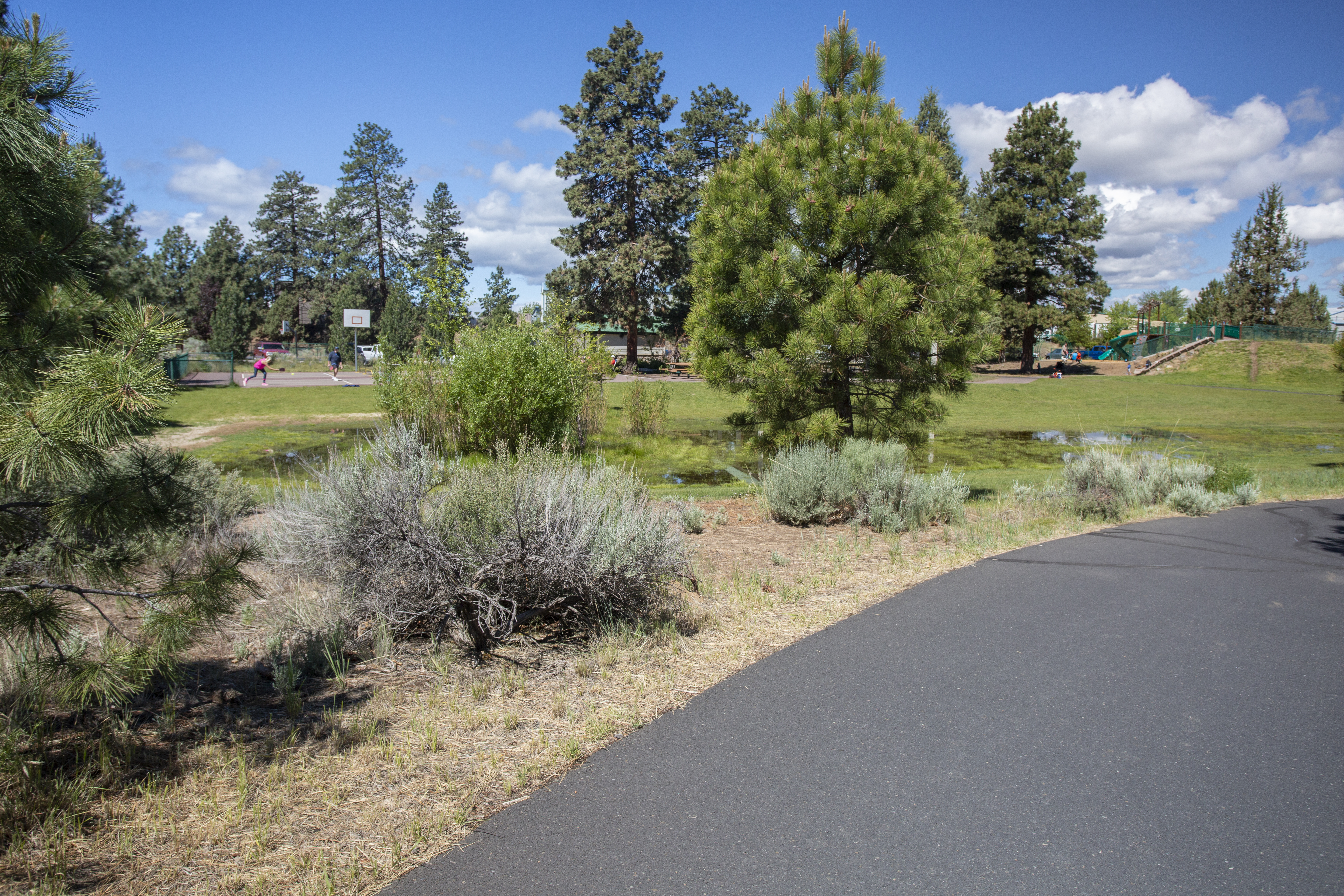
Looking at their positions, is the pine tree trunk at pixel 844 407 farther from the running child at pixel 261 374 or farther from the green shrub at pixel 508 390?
the running child at pixel 261 374

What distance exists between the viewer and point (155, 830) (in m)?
3.08

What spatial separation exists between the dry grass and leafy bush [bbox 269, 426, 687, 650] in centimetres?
27

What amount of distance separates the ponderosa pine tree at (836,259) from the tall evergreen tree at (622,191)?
34670 mm

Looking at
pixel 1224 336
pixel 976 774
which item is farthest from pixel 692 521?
pixel 1224 336

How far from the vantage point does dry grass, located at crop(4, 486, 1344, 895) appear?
2891 mm

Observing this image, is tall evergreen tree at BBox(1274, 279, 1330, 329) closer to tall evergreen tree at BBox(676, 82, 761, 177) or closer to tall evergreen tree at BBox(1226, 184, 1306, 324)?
tall evergreen tree at BBox(1226, 184, 1306, 324)

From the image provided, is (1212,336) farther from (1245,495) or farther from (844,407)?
(844,407)

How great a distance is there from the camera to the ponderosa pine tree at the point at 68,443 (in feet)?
9.10

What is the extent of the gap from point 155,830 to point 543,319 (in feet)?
68.4

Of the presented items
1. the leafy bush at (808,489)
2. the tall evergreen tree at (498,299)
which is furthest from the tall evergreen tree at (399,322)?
the leafy bush at (808,489)

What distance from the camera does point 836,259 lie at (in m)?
11.8

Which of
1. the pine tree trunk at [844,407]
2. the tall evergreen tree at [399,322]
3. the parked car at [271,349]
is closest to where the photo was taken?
the pine tree trunk at [844,407]

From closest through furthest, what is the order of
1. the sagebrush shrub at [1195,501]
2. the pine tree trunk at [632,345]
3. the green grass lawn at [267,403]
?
the sagebrush shrub at [1195,501] < the green grass lawn at [267,403] < the pine tree trunk at [632,345]

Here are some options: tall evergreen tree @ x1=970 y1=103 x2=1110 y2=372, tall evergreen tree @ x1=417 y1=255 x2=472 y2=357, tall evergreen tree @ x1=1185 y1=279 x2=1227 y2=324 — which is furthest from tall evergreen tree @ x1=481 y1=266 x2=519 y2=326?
tall evergreen tree @ x1=1185 y1=279 x2=1227 y2=324
